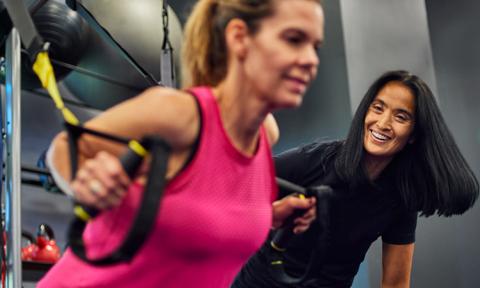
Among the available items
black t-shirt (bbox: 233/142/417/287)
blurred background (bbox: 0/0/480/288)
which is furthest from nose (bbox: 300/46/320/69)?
blurred background (bbox: 0/0/480/288)

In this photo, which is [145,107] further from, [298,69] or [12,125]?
[12,125]

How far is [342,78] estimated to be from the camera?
332cm

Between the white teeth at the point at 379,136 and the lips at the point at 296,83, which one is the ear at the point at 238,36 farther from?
the white teeth at the point at 379,136

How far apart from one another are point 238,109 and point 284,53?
0.48 ft

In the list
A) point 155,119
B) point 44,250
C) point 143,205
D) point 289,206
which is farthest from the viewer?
point 44,250

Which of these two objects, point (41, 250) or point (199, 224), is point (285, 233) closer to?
point (199, 224)

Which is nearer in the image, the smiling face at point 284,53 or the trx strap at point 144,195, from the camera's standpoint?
the trx strap at point 144,195

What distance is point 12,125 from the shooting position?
5.69ft

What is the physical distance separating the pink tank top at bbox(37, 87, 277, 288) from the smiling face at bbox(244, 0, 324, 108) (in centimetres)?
11

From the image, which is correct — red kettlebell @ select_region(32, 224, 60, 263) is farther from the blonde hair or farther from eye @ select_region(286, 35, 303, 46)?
eye @ select_region(286, 35, 303, 46)

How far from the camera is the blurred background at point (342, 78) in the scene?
9.55 feet

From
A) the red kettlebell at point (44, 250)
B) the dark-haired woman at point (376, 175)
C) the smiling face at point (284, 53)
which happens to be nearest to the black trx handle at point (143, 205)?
the smiling face at point (284, 53)

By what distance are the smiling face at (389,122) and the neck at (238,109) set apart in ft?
2.59

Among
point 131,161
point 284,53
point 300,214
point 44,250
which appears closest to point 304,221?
point 300,214
